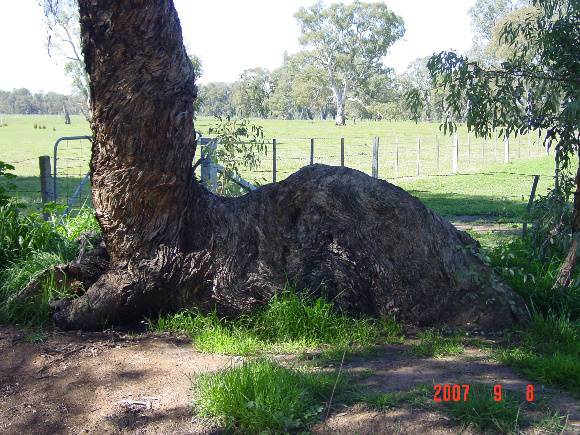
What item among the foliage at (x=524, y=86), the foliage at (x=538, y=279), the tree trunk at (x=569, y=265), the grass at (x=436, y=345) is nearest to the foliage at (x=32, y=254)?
the grass at (x=436, y=345)

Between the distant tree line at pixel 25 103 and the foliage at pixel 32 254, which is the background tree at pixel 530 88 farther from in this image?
the distant tree line at pixel 25 103

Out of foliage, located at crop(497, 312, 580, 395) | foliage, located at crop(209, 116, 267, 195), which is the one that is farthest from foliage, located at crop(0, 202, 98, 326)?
foliage, located at crop(497, 312, 580, 395)

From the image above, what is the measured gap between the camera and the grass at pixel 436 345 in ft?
16.7

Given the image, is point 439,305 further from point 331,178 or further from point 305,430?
point 305,430

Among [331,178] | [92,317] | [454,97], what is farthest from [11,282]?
[454,97]

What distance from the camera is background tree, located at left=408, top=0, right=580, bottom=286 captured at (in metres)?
5.73

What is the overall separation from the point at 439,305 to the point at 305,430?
7.23 ft

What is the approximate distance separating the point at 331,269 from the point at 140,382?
72.8 inches

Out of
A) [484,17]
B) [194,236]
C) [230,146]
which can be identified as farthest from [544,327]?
[484,17]

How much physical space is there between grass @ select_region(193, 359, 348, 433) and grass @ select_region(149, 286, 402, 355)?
74 centimetres

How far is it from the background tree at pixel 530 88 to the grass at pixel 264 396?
256 centimetres

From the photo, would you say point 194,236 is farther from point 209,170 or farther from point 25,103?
point 25,103

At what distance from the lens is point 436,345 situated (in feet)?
17.2

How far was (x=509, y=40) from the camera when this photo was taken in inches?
264
